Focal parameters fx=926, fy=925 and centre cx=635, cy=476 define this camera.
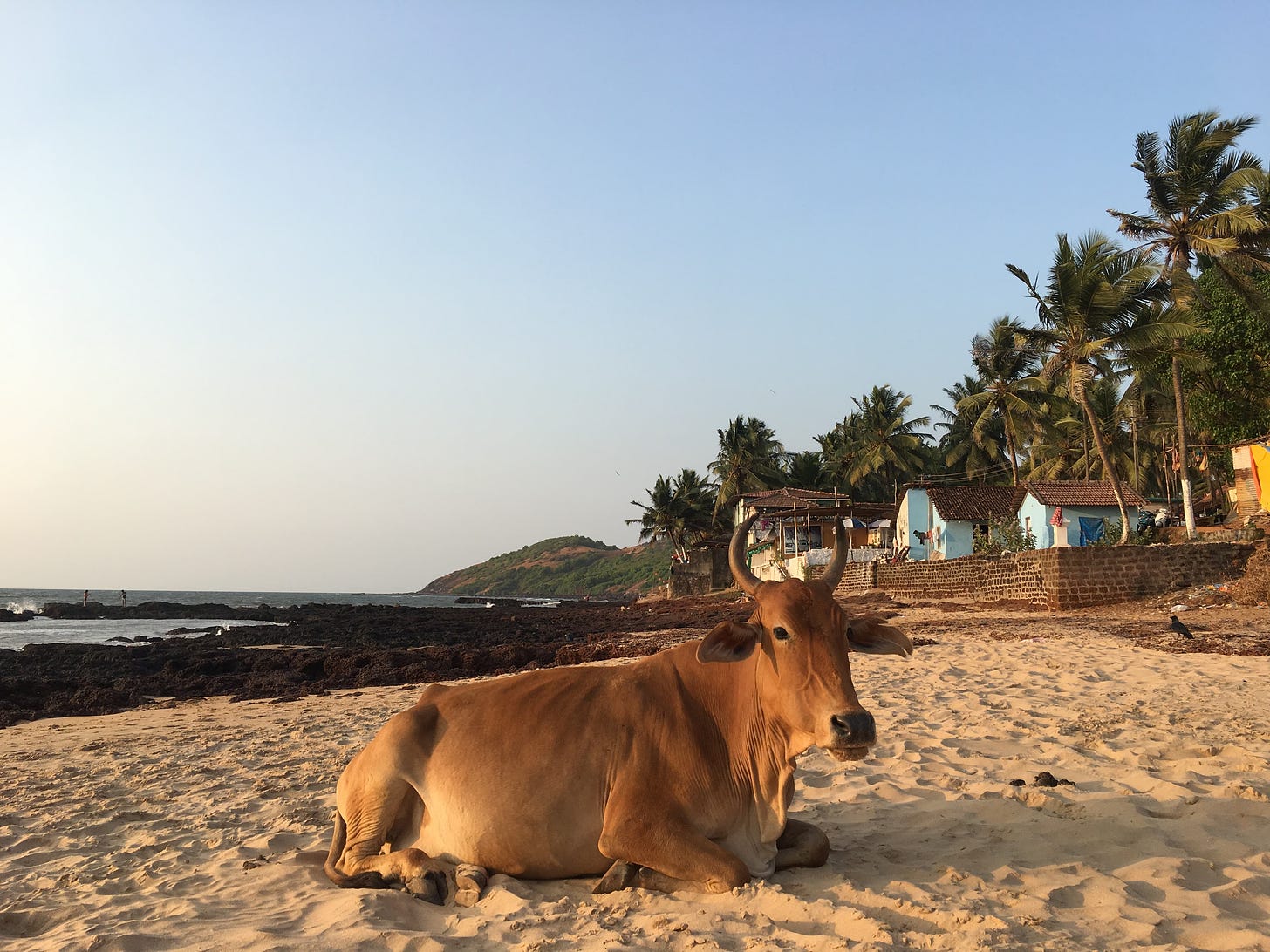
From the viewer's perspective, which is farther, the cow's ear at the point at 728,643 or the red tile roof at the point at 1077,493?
the red tile roof at the point at 1077,493

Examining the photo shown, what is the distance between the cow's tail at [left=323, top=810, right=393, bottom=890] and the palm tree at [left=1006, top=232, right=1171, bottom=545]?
1080 inches

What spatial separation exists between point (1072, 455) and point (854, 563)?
19.1m

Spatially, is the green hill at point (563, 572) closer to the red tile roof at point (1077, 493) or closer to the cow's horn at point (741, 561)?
the red tile roof at point (1077, 493)

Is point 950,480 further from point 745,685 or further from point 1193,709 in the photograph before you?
point 745,685

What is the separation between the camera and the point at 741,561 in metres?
4.95

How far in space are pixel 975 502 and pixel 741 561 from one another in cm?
4153

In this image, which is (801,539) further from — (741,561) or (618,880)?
(618,880)

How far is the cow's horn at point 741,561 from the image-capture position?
4714 millimetres

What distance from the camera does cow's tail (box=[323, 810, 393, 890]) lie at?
15.6 ft

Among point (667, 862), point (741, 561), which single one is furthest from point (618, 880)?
point (741, 561)

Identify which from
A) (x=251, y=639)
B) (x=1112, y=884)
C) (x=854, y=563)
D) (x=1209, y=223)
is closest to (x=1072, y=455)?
(x=854, y=563)

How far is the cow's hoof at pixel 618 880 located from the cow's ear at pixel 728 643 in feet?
3.49

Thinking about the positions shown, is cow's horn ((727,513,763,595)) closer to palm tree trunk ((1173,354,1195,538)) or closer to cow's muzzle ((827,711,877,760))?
cow's muzzle ((827,711,877,760))

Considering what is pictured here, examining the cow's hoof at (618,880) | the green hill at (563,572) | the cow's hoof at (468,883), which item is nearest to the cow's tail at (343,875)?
the cow's hoof at (468,883)
